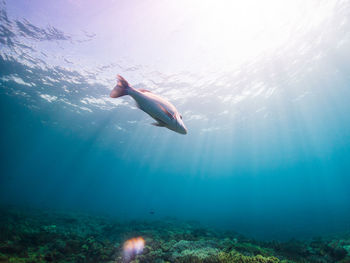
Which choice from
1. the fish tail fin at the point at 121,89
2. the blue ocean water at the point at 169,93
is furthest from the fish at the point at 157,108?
the blue ocean water at the point at 169,93

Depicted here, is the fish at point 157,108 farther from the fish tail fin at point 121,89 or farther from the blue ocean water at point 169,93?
the blue ocean water at point 169,93

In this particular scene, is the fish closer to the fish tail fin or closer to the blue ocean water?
the fish tail fin

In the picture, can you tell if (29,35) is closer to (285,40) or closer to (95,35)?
(95,35)

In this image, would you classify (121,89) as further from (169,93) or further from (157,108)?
(169,93)

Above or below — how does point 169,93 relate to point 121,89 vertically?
above

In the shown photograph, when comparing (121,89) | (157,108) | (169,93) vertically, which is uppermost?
(169,93)

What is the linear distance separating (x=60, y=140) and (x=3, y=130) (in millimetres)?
10928

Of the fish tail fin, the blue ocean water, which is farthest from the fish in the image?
the blue ocean water

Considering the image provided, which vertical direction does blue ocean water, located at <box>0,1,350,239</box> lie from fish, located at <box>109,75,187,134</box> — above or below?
above

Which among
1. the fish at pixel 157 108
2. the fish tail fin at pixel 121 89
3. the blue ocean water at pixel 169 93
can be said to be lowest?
the fish at pixel 157 108

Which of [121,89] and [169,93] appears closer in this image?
[121,89]

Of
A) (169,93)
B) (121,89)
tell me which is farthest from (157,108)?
(169,93)

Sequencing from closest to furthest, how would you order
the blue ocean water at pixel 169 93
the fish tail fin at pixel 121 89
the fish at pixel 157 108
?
the fish at pixel 157 108, the fish tail fin at pixel 121 89, the blue ocean water at pixel 169 93

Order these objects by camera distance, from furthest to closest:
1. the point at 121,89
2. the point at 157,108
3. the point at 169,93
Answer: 1. the point at 169,93
2. the point at 121,89
3. the point at 157,108
